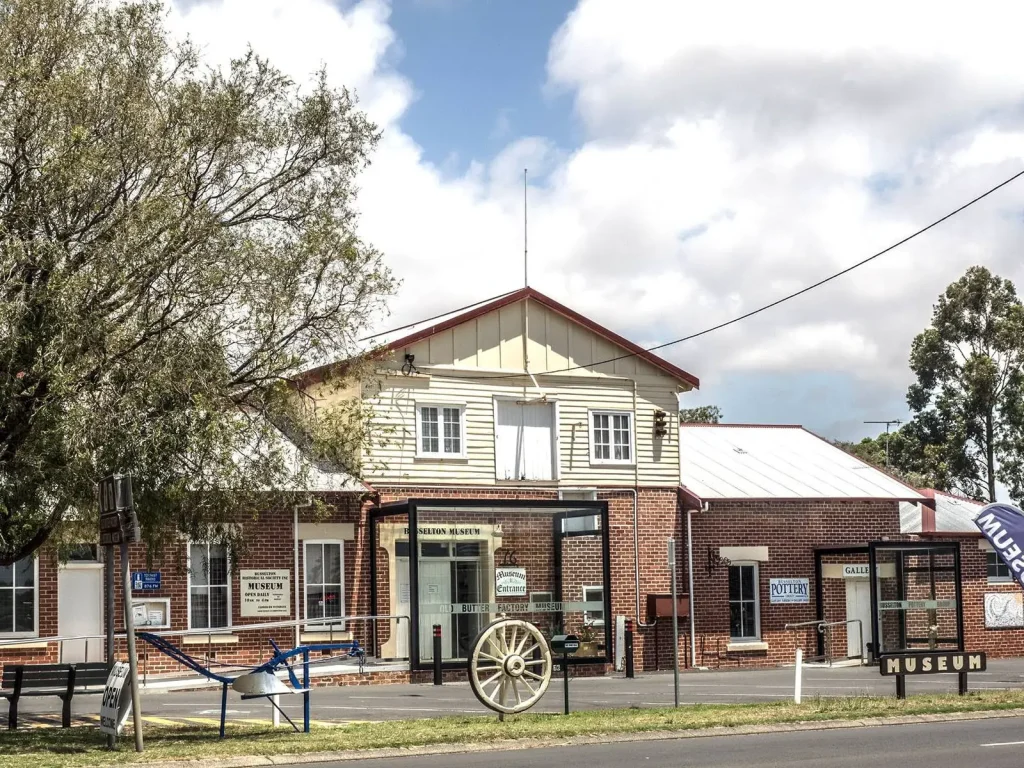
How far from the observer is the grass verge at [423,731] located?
14258 millimetres

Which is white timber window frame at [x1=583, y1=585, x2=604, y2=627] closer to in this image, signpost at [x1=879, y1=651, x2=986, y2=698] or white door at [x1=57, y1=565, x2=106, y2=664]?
white door at [x1=57, y1=565, x2=106, y2=664]

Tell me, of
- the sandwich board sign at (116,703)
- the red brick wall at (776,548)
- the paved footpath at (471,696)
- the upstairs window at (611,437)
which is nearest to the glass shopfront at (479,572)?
the paved footpath at (471,696)

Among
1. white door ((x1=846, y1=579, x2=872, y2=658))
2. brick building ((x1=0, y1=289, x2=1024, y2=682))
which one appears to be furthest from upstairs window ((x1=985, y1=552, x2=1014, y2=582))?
white door ((x1=846, y1=579, x2=872, y2=658))

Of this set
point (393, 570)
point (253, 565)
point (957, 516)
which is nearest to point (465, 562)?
point (393, 570)

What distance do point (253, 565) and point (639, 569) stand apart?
870 cm

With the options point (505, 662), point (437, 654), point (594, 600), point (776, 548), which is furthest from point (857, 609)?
point (505, 662)

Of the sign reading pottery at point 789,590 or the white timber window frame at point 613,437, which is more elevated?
the white timber window frame at point 613,437

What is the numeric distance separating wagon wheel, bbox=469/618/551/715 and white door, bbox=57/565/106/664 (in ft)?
36.7

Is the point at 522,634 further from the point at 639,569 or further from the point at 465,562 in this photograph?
the point at 639,569

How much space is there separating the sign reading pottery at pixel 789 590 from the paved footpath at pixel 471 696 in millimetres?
4126

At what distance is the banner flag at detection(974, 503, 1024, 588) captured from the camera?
2100cm

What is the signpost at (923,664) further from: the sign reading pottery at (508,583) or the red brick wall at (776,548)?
the red brick wall at (776,548)

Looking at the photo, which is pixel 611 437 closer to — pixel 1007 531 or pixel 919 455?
pixel 1007 531

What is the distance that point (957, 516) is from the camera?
36094mm
